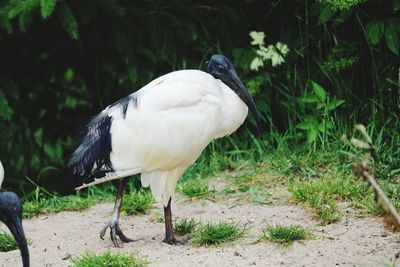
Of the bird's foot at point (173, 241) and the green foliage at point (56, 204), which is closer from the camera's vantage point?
the bird's foot at point (173, 241)

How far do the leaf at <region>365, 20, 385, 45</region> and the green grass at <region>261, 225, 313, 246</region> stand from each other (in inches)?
75.9

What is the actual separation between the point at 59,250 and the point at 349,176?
2264 millimetres

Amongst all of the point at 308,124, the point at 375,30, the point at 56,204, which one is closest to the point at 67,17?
the point at 56,204

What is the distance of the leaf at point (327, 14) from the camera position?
6.67m

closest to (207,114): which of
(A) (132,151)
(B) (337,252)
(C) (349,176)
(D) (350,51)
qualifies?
(A) (132,151)

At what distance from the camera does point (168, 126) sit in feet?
17.6

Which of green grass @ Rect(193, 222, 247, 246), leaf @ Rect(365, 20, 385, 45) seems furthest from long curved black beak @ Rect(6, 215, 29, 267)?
leaf @ Rect(365, 20, 385, 45)

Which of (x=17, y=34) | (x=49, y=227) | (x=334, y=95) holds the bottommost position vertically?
(x=49, y=227)

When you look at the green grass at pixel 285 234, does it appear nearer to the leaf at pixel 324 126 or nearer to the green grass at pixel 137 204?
the green grass at pixel 137 204

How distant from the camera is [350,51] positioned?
23.3 feet

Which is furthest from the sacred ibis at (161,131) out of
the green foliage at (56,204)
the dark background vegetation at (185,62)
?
the dark background vegetation at (185,62)

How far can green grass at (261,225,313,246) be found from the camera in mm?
5242

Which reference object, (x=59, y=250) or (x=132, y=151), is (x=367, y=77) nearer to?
(x=132, y=151)

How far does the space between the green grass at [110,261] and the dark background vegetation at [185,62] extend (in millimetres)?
2097
